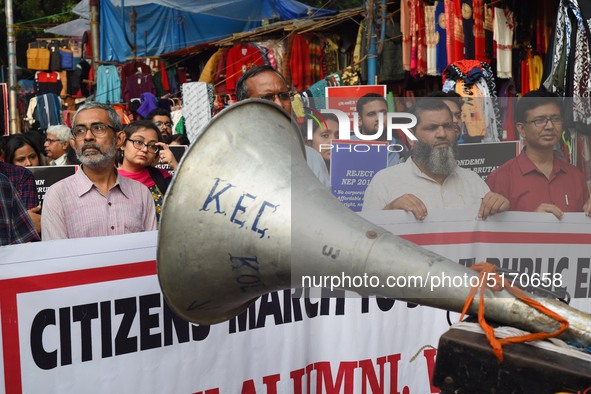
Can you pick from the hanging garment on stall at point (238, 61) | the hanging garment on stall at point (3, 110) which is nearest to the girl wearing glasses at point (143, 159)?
the hanging garment on stall at point (3, 110)

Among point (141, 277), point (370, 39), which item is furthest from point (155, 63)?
point (141, 277)

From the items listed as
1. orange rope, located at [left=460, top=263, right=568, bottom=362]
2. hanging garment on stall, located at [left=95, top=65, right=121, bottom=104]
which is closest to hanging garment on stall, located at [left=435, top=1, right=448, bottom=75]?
orange rope, located at [left=460, top=263, right=568, bottom=362]

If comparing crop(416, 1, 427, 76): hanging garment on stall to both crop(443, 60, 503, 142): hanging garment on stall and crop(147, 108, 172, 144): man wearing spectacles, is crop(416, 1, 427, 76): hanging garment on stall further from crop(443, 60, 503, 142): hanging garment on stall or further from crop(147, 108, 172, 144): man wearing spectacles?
crop(147, 108, 172, 144): man wearing spectacles

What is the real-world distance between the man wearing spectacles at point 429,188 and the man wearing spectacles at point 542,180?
16 cm

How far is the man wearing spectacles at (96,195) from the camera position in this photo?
11.0 feet

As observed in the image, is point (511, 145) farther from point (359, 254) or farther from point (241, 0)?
point (241, 0)

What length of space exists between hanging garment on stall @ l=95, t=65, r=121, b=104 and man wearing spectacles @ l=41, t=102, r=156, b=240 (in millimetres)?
10212

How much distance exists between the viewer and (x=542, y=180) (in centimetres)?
360

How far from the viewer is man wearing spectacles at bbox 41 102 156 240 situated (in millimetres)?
3345

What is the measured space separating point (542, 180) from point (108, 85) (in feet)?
36.9

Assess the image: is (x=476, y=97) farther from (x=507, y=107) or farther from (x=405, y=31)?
(x=405, y=31)

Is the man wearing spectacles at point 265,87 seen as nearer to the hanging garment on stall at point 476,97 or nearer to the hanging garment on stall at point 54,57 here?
the hanging garment on stall at point 476,97

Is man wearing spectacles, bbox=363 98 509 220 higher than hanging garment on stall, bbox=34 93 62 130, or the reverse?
hanging garment on stall, bbox=34 93 62 130

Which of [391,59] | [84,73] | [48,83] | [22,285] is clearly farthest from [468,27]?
[48,83]
